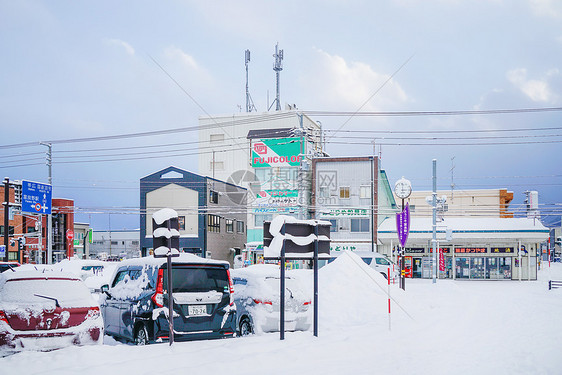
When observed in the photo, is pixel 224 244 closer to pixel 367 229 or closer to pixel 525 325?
pixel 367 229

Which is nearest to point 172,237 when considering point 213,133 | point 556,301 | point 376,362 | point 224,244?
point 376,362

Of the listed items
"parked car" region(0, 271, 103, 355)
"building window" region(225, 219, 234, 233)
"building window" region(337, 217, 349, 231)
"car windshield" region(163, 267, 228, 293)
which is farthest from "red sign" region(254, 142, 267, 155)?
"parked car" region(0, 271, 103, 355)

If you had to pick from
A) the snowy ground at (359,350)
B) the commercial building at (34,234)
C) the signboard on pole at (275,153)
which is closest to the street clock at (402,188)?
the snowy ground at (359,350)

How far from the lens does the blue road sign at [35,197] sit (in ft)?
112

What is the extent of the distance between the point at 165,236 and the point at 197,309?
172 cm

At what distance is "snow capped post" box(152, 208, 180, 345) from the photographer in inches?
386

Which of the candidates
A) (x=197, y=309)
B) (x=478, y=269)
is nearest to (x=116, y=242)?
(x=478, y=269)

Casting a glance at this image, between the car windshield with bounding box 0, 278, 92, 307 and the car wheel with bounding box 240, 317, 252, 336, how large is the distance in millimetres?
4024

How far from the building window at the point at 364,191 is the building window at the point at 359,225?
6.92ft

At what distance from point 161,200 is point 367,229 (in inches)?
814

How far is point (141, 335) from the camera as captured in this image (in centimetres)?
1055

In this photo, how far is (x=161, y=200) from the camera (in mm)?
53906

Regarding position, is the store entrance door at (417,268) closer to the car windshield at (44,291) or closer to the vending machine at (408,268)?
the vending machine at (408,268)

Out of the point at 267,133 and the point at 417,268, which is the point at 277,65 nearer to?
the point at 267,133
